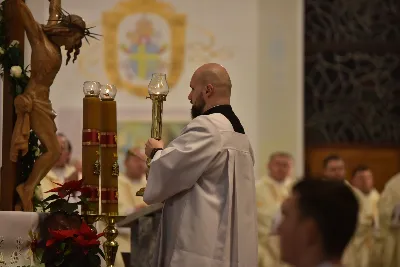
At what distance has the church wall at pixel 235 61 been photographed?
12.8 meters

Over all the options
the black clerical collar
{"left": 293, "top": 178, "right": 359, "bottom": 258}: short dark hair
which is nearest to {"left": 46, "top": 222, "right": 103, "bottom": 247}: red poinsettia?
the black clerical collar

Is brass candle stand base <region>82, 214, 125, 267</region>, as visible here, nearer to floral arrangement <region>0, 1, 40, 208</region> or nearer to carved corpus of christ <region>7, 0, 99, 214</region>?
carved corpus of christ <region>7, 0, 99, 214</region>

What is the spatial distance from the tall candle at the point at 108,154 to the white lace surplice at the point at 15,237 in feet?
1.31

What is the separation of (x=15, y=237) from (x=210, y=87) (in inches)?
50.8

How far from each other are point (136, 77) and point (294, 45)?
2206mm

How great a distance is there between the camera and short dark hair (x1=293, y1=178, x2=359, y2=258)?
2.84m

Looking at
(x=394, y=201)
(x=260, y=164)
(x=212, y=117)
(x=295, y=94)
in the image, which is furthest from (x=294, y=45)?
(x=212, y=117)

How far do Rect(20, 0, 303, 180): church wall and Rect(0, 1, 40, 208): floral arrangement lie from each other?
23.4ft

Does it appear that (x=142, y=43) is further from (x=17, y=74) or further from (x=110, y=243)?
(x=110, y=243)

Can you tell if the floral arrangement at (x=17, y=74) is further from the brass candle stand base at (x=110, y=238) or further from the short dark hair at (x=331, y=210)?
the short dark hair at (x=331, y=210)

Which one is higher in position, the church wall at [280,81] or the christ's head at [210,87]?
the church wall at [280,81]

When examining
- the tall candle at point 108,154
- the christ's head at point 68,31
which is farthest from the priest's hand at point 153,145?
the christ's head at point 68,31

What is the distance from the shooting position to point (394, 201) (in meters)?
10.9

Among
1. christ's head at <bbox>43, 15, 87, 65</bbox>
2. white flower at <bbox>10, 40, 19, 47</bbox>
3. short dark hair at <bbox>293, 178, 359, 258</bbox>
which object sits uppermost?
christ's head at <bbox>43, 15, 87, 65</bbox>
